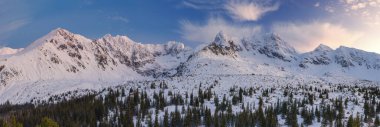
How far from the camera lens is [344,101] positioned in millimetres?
191375

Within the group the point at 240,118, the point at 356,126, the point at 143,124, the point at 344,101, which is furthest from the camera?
the point at 344,101

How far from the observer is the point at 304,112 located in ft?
551

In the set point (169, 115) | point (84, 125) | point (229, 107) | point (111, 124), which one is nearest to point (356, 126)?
point (229, 107)

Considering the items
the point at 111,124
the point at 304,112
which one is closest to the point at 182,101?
the point at 111,124

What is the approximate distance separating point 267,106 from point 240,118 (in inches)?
1127

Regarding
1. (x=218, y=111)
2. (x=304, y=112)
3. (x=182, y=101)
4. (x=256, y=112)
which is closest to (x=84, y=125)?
(x=182, y=101)

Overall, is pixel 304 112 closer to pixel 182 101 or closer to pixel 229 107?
pixel 229 107

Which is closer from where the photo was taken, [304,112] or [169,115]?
[304,112]

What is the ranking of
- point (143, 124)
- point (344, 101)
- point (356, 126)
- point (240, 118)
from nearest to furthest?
point (356, 126), point (240, 118), point (143, 124), point (344, 101)

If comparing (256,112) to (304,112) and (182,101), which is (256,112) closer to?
(304,112)

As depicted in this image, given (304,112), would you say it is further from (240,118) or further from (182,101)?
(182,101)

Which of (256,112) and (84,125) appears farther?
(84,125)

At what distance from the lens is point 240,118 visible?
16350 cm

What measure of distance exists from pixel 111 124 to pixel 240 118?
56.7 m
